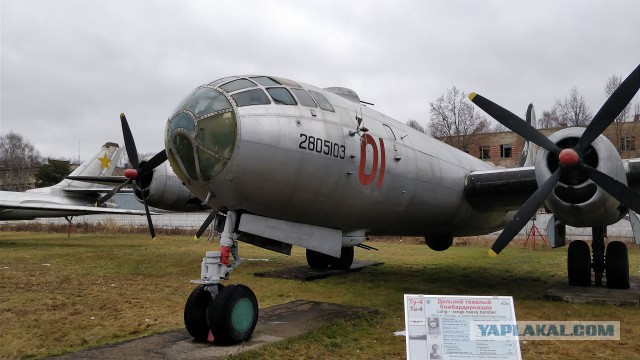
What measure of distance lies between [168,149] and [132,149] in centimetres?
534

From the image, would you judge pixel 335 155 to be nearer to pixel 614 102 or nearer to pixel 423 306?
pixel 423 306

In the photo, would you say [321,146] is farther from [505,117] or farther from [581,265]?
[581,265]

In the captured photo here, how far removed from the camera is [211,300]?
7.09 meters

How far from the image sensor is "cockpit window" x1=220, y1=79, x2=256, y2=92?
7.41 metres

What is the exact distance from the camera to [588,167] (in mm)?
8078

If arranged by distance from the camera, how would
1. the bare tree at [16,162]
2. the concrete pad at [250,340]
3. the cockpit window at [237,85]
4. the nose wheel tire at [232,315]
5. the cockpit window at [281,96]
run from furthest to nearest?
the bare tree at [16,162] < the cockpit window at [281,96] < the cockpit window at [237,85] < the nose wheel tire at [232,315] < the concrete pad at [250,340]

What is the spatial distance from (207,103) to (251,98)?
2.23 ft

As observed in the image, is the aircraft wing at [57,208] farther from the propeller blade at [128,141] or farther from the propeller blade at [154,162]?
the propeller blade at [154,162]

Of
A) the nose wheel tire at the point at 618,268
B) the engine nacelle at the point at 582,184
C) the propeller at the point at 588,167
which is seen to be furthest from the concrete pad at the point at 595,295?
the propeller at the point at 588,167

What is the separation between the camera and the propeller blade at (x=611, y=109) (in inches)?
309

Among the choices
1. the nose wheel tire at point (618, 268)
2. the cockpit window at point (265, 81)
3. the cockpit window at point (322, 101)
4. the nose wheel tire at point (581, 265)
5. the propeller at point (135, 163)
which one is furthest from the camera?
the propeller at point (135, 163)

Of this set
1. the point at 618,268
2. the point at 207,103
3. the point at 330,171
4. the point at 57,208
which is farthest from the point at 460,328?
the point at 57,208

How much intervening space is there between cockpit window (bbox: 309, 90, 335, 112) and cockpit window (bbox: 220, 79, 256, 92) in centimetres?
130

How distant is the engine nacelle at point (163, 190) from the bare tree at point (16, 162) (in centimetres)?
7709
